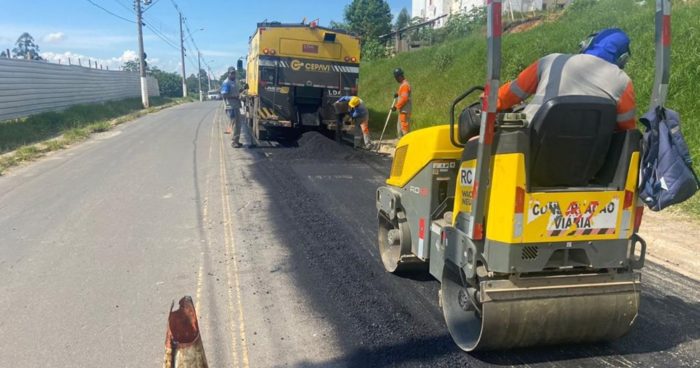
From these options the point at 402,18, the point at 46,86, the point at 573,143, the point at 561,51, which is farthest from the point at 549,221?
the point at 402,18

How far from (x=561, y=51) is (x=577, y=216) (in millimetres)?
12461

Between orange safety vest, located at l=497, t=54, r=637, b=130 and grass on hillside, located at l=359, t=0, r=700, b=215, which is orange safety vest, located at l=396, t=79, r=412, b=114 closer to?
grass on hillside, located at l=359, t=0, r=700, b=215

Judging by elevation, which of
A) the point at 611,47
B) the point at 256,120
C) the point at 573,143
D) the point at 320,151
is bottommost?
the point at 320,151

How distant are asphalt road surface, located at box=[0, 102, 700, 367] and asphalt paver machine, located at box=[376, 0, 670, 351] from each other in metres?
0.36

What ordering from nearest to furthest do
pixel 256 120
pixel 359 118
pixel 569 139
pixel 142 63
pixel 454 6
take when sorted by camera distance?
pixel 569 139, pixel 359 118, pixel 256 120, pixel 142 63, pixel 454 6

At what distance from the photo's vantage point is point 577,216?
303cm

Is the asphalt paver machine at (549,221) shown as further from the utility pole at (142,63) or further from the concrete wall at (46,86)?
the utility pole at (142,63)

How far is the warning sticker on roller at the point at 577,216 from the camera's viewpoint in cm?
296

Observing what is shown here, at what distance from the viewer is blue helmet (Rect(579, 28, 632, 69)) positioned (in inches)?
124

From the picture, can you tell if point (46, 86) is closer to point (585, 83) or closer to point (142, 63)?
point (142, 63)

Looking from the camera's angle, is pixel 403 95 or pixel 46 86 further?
pixel 46 86

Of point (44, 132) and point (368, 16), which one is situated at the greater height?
point (368, 16)

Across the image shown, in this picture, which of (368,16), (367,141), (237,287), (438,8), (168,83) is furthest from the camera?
(168,83)

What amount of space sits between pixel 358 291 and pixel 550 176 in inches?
75.4
